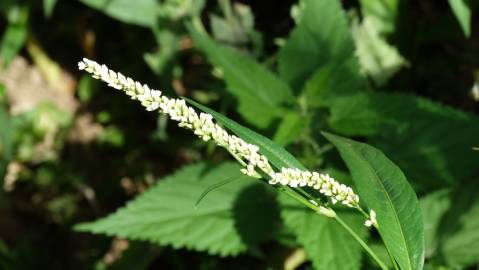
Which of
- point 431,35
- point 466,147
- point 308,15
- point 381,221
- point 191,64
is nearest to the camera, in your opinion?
point 381,221

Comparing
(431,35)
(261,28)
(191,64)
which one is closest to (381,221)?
(431,35)

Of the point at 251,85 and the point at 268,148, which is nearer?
the point at 268,148

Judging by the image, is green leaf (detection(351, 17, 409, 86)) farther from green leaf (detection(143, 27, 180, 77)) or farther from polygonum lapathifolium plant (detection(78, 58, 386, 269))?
polygonum lapathifolium plant (detection(78, 58, 386, 269))

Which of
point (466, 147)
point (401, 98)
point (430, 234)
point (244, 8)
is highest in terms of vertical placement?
point (244, 8)

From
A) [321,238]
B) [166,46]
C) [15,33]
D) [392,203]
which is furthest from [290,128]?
[15,33]

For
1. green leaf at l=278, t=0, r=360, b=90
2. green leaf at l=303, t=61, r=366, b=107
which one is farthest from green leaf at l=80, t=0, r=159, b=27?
green leaf at l=303, t=61, r=366, b=107

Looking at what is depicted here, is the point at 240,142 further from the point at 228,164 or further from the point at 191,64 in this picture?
the point at 191,64

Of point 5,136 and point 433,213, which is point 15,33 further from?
point 433,213
